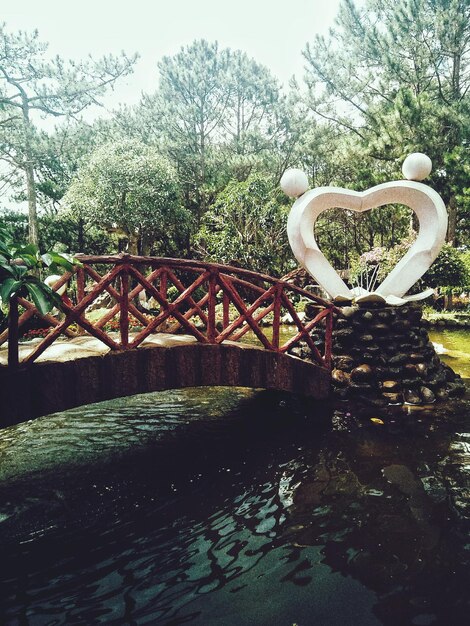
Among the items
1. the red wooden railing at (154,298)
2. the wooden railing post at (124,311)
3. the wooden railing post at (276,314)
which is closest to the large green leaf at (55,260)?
the red wooden railing at (154,298)

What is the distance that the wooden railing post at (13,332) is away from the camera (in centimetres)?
319

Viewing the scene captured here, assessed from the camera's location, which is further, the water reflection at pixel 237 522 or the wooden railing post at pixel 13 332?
the wooden railing post at pixel 13 332

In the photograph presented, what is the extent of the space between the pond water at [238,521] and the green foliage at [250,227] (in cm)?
1024

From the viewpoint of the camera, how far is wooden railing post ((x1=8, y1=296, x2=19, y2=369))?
3.19 metres

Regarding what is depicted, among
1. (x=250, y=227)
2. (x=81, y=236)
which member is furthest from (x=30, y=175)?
(x=250, y=227)

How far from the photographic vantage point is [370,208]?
20.2 ft

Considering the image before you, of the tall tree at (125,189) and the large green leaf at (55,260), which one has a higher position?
the tall tree at (125,189)

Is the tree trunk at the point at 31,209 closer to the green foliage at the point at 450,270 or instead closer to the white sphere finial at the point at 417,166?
the green foliage at the point at 450,270

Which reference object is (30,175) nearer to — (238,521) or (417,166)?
(417,166)

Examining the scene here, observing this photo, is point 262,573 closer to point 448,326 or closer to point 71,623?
point 71,623

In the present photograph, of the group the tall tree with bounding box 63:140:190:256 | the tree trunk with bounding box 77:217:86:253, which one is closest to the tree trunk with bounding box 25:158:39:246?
the tall tree with bounding box 63:140:190:256

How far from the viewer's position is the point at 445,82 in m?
16.5

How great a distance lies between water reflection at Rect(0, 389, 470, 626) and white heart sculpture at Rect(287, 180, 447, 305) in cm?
202

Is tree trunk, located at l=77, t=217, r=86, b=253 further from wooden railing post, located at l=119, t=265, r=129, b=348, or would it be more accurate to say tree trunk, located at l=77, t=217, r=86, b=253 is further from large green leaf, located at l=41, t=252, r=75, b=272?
large green leaf, located at l=41, t=252, r=75, b=272
